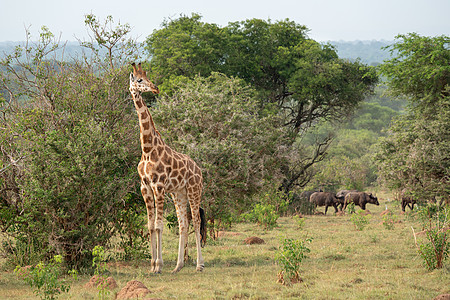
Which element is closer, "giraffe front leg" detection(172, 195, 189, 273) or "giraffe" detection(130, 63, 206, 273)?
"giraffe" detection(130, 63, 206, 273)

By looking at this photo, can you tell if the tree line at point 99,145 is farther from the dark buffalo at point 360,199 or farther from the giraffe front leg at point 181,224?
the dark buffalo at point 360,199

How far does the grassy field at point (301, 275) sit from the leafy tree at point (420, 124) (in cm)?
452

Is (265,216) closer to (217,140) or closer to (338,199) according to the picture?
(217,140)

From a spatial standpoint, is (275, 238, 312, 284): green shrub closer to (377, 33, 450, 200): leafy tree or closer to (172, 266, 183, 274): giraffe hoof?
(172, 266, 183, 274): giraffe hoof

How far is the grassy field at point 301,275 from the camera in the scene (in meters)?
7.91

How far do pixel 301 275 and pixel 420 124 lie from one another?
37.5 ft

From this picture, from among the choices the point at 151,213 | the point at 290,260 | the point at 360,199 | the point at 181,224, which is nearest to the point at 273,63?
the point at 360,199

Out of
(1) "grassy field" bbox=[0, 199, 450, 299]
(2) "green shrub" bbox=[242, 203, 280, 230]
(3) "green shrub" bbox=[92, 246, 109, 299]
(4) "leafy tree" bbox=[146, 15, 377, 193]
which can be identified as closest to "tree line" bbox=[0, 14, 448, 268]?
(1) "grassy field" bbox=[0, 199, 450, 299]

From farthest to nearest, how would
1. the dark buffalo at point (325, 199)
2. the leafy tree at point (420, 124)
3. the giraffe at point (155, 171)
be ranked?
the dark buffalo at point (325, 199) → the leafy tree at point (420, 124) → the giraffe at point (155, 171)

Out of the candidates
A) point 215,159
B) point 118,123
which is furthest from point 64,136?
point 215,159

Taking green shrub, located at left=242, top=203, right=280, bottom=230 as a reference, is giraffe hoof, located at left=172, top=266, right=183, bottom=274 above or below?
below

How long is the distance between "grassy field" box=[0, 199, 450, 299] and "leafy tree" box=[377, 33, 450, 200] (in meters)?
4.52

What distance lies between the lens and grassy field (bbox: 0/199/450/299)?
791cm

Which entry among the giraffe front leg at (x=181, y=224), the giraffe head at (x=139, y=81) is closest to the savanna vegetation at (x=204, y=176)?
the giraffe front leg at (x=181, y=224)
